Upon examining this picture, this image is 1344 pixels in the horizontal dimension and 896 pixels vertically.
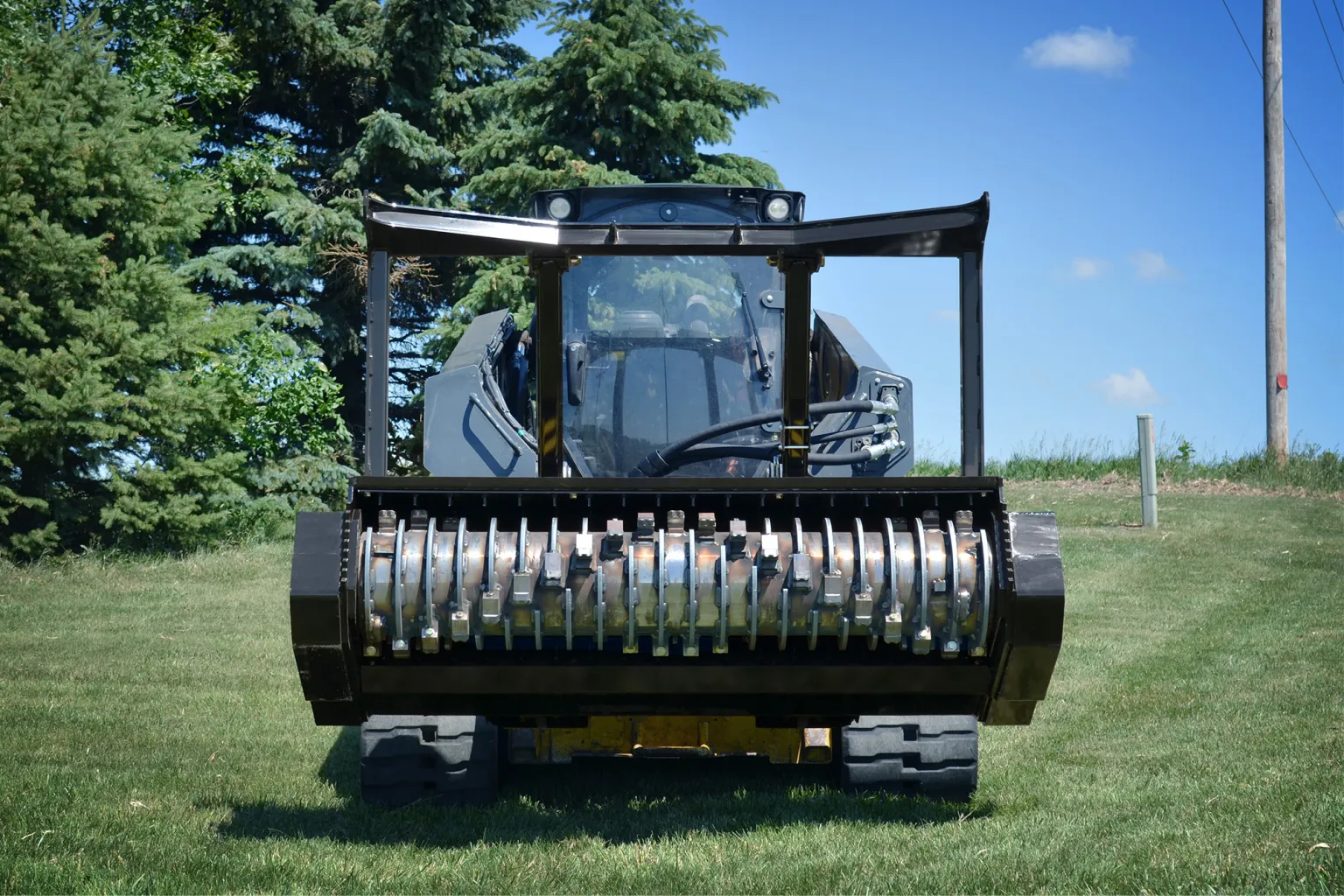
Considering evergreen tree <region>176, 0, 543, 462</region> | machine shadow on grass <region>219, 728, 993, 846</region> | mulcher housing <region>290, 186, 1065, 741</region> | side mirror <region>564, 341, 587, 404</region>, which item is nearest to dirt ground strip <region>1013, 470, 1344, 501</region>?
evergreen tree <region>176, 0, 543, 462</region>

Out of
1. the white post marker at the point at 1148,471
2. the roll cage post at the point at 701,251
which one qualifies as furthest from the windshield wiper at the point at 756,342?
the white post marker at the point at 1148,471

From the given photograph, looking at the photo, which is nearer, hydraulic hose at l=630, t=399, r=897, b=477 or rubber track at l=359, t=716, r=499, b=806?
rubber track at l=359, t=716, r=499, b=806

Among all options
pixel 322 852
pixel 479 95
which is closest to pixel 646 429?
pixel 322 852

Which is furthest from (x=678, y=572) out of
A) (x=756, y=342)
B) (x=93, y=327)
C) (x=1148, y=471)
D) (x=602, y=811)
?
(x=93, y=327)

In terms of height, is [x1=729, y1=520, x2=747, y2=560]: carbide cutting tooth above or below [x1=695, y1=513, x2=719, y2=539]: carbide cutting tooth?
below

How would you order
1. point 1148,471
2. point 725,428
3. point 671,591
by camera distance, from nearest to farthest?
point 671,591, point 725,428, point 1148,471

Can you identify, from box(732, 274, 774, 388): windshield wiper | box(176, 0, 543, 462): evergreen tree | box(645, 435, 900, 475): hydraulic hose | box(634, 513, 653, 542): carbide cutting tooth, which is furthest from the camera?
box(176, 0, 543, 462): evergreen tree

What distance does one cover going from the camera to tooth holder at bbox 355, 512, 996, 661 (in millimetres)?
4359

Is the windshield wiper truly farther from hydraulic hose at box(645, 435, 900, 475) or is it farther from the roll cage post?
the roll cage post

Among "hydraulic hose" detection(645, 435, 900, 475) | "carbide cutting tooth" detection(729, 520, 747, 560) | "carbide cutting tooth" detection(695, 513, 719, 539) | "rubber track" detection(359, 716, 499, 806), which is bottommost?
"rubber track" detection(359, 716, 499, 806)

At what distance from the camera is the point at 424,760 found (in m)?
5.36

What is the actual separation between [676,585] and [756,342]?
2523 millimetres

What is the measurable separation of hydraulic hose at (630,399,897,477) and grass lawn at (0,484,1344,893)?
143 cm

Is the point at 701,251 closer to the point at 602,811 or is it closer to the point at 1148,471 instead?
the point at 602,811
